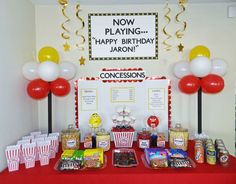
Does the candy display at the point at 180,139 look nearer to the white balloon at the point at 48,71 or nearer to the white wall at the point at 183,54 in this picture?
the white wall at the point at 183,54

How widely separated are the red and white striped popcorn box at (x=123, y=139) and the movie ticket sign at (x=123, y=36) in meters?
0.76

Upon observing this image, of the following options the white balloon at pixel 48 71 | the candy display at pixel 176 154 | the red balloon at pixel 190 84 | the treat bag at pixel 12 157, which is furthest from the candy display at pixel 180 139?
the treat bag at pixel 12 157

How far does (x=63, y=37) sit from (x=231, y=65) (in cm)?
173

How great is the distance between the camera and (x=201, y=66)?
1606 mm

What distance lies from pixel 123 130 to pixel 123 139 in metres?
0.08

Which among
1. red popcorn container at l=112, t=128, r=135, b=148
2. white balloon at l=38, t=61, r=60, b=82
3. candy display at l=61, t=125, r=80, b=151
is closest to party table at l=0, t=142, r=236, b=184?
candy display at l=61, t=125, r=80, b=151

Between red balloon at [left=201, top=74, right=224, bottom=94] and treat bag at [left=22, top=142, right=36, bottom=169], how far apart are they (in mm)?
1441

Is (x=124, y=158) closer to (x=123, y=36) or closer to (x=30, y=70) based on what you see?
(x=30, y=70)

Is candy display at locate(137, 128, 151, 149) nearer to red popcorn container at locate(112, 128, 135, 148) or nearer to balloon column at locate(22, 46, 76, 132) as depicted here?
red popcorn container at locate(112, 128, 135, 148)

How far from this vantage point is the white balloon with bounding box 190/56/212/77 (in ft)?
5.27

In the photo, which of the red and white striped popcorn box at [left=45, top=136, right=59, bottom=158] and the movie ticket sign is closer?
the red and white striped popcorn box at [left=45, top=136, right=59, bottom=158]

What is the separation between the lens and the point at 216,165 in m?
1.42

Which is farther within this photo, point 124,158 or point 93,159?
point 124,158

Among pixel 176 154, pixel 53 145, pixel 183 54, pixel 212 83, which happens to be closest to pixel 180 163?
pixel 176 154
